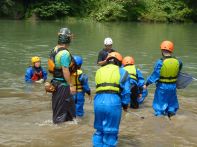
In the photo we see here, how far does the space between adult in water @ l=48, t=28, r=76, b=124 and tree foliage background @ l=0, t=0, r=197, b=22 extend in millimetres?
35449

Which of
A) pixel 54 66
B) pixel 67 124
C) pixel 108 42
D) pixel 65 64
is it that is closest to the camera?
pixel 65 64

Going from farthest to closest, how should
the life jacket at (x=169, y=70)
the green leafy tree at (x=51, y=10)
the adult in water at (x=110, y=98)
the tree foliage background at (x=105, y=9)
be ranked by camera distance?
the green leafy tree at (x=51, y=10) → the tree foliage background at (x=105, y=9) → the life jacket at (x=169, y=70) → the adult in water at (x=110, y=98)

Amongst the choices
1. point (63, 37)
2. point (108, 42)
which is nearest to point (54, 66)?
point (63, 37)

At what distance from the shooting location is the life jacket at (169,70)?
923cm

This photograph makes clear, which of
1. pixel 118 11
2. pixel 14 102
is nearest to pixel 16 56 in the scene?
pixel 14 102

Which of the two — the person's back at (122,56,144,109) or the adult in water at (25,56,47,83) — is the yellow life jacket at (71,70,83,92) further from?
the adult in water at (25,56,47,83)

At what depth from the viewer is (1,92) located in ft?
42.1

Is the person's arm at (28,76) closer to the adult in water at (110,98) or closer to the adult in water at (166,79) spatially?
the adult in water at (166,79)

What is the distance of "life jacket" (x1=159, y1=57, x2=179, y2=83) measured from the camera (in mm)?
9234

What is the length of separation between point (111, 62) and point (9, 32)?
23.7 m

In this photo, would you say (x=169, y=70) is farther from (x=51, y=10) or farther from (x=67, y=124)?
(x=51, y=10)

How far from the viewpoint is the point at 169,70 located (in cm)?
927

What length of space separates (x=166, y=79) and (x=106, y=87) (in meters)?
2.96

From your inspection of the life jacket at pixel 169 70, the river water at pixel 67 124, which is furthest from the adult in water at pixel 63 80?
the life jacket at pixel 169 70
